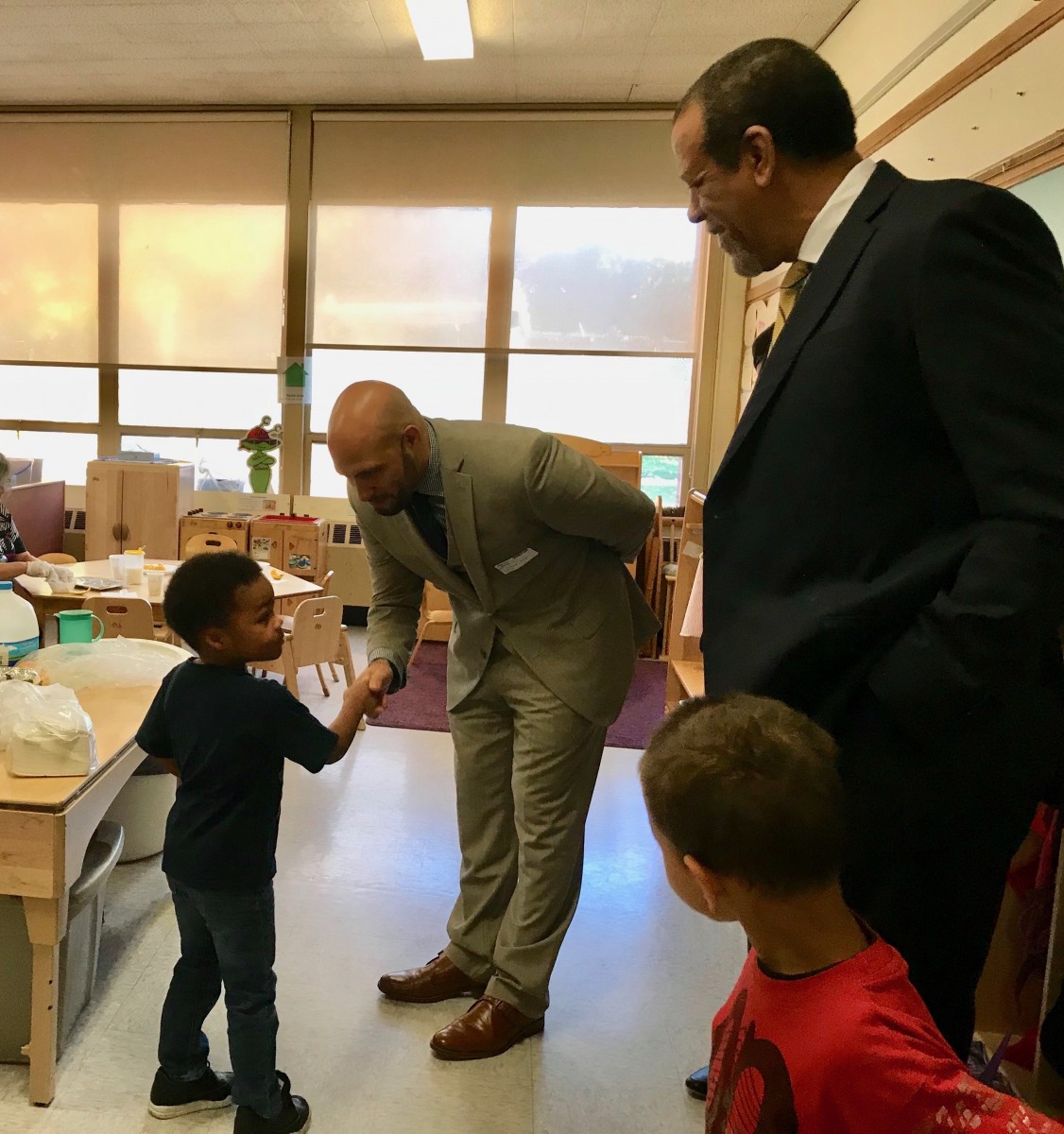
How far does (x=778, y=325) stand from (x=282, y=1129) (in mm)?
1597

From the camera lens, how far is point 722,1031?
0.95 metres

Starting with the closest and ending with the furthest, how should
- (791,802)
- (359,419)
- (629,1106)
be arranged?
(791,802), (359,419), (629,1106)

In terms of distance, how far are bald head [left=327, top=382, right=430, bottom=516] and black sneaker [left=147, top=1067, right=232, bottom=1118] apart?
1.14m

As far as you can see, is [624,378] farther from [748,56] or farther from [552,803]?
[748,56]

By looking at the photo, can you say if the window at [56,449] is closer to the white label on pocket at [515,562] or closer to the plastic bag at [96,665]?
the plastic bag at [96,665]

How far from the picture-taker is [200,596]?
4.58 feet

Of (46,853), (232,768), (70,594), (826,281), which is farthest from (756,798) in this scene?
(70,594)

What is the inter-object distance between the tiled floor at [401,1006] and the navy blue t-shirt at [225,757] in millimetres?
572

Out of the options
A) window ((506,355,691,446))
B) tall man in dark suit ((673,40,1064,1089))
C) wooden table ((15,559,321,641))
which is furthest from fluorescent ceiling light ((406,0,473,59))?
tall man in dark suit ((673,40,1064,1089))

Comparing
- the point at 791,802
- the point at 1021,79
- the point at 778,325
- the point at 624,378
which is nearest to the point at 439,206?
the point at 624,378

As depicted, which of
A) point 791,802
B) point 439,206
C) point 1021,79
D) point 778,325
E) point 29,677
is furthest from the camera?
point 439,206

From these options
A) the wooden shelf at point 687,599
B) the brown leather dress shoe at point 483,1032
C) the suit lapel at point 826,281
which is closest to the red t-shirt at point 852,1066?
the suit lapel at point 826,281

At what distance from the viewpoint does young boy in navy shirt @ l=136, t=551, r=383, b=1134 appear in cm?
140

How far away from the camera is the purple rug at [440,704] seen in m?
3.99
